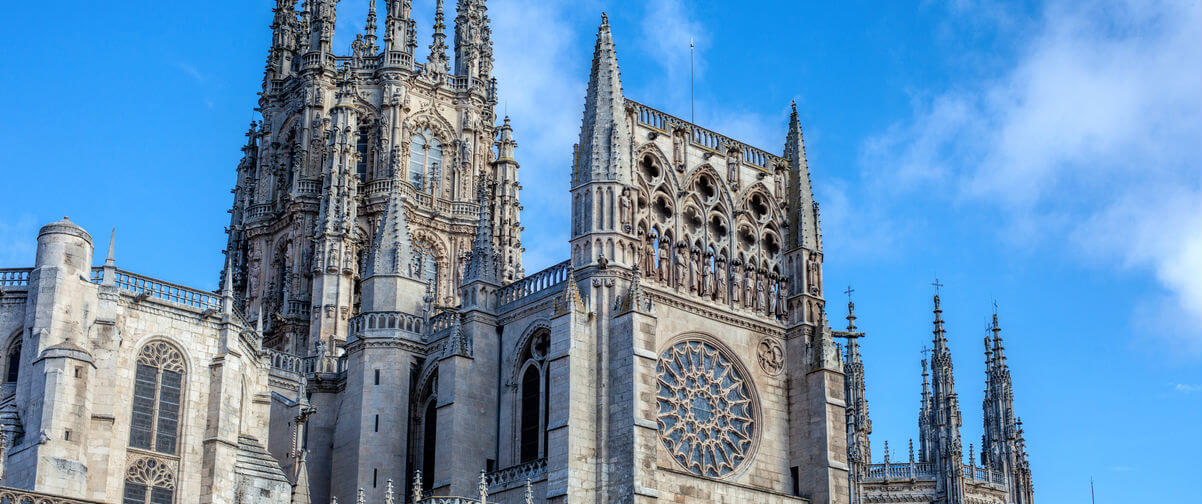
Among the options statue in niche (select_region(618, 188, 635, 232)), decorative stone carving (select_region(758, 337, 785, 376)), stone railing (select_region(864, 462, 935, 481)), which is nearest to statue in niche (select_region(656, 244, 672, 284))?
statue in niche (select_region(618, 188, 635, 232))

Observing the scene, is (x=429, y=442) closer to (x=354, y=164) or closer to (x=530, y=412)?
(x=530, y=412)

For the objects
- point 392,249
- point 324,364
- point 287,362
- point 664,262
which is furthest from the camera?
point 287,362

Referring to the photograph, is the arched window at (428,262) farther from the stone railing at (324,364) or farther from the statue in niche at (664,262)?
the statue in niche at (664,262)

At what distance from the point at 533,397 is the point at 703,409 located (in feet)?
18.8

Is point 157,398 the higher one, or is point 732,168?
point 732,168

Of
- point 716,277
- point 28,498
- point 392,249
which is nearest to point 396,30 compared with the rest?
point 392,249

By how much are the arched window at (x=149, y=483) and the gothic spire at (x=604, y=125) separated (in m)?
16.2

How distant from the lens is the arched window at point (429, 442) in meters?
53.8

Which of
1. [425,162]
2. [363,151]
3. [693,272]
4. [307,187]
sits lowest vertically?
[693,272]

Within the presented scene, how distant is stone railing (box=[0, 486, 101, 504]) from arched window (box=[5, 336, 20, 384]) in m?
10.3

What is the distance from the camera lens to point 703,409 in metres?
51.1

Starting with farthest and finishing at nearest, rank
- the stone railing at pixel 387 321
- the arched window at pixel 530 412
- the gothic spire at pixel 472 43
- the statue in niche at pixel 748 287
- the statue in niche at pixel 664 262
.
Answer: the gothic spire at pixel 472 43 → the stone railing at pixel 387 321 → the statue in niche at pixel 748 287 → the statue in niche at pixel 664 262 → the arched window at pixel 530 412

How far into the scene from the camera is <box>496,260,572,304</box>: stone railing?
5069 cm

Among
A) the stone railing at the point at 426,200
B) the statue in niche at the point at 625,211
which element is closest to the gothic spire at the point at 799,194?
the statue in niche at the point at 625,211
